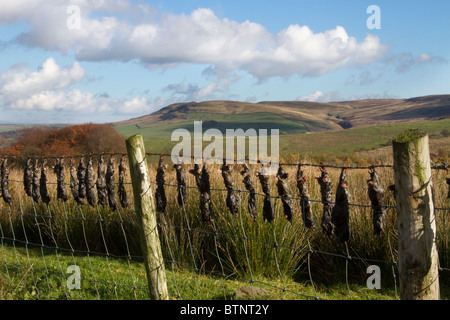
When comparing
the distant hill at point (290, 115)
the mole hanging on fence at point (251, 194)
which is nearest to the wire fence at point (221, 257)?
the mole hanging on fence at point (251, 194)

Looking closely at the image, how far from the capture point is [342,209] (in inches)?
142

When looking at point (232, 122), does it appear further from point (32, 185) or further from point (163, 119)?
point (32, 185)

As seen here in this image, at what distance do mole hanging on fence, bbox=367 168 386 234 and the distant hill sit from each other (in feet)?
337

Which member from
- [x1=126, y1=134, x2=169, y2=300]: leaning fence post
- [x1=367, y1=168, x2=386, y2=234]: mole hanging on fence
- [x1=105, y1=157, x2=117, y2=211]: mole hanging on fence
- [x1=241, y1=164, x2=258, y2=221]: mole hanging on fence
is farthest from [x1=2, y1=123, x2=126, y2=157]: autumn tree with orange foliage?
[x1=367, y1=168, x2=386, y2=234]: mole hanging on fence

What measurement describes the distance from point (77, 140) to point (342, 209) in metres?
21.2

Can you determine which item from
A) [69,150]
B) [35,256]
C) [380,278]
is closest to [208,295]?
[380,278]

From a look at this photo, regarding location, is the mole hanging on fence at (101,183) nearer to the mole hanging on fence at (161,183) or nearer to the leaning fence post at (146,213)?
the mole hanging on fence at (161,183)

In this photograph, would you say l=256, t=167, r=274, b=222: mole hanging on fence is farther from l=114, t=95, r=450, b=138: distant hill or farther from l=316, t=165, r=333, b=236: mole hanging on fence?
l=114, t=95, r=450, b=138: distant hill

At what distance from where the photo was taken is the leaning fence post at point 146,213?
12.0 ft

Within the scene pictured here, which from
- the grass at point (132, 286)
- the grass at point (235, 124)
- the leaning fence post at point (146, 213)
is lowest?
the grass at point (132, 286)

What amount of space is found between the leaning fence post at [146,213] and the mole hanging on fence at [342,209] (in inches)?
61.5

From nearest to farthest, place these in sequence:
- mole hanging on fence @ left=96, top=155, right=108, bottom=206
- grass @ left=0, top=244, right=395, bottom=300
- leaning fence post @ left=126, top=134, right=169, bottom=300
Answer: leaning fence post @ left=126, top=134, right=169, bottom=300
grass @ left=0, top=244, right=395, bottom=300
mole hanging on fence @ left=96, top=155, right=108, bottom=206

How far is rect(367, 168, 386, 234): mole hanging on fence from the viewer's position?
11.4 ft

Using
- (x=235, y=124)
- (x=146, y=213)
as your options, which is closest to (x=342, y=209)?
(x=146, y=213)
